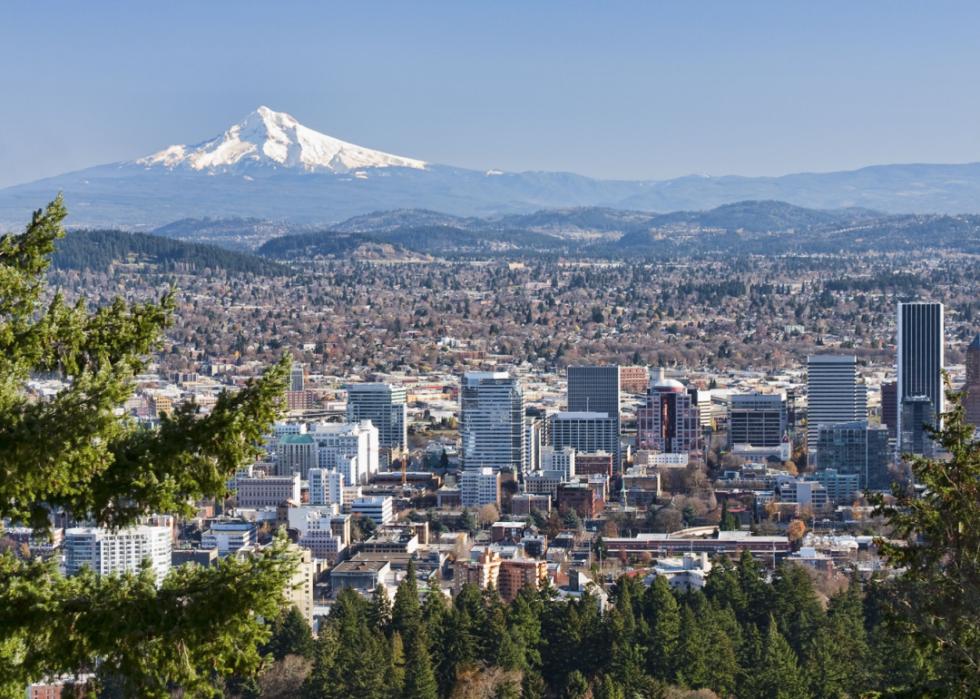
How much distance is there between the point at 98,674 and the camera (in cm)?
559

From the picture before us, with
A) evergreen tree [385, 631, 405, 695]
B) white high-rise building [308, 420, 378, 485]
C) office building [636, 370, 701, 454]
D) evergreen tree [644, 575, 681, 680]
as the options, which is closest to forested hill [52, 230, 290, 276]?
white high-rise building [308, 420, 378, 485]

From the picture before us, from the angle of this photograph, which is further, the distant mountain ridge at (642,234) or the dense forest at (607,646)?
the distant mountain ridge at (642,234)

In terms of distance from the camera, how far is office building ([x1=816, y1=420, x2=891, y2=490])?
148ft

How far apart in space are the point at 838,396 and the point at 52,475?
5017cm

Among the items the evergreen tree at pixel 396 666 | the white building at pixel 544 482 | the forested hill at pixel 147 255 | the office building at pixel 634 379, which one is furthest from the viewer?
the forested hill at pixel 147 255

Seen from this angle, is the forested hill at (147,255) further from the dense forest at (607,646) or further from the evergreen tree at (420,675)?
Result: the evergreen tree at (420,675)

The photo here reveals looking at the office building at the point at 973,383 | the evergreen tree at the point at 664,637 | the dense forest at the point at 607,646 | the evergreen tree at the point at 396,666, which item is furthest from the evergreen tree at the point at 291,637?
the office building at the point at 973,383

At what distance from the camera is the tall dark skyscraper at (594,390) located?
55.1 m

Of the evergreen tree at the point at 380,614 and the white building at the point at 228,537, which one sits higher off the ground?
the evergreen tree at the point at 380,614

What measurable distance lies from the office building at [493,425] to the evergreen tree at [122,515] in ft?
130

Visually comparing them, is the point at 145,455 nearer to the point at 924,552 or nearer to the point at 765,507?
the point at 924,552

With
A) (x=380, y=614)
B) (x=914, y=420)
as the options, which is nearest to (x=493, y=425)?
(x=914, y=420)

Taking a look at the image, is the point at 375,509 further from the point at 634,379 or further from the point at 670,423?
the point at 634,379

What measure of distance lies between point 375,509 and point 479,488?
147 inches
